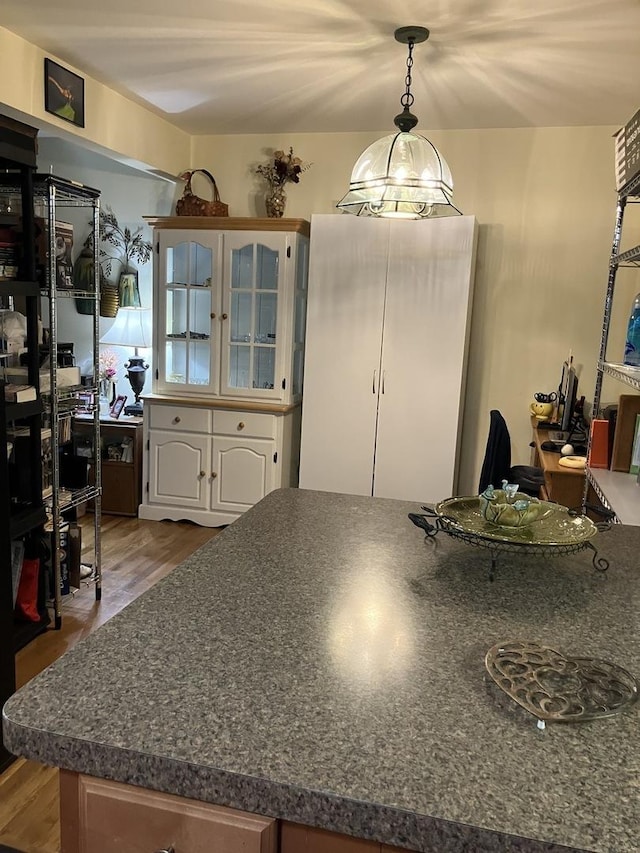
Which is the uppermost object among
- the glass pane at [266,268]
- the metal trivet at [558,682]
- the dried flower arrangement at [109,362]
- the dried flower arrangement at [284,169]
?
the dried flower arrangement at [284,169]

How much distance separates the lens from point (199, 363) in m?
4.34

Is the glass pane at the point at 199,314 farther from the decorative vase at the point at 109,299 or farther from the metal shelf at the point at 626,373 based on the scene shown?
the metal shelf at the point at 626,373

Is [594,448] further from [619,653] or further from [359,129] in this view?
[359,129]

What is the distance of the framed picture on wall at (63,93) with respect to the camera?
9.93ft

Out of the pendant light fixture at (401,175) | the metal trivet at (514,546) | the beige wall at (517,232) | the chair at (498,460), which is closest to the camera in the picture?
the metal trivet at (514,546)

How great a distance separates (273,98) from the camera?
358cm

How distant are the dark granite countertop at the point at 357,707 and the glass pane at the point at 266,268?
A: 2974 millimetres

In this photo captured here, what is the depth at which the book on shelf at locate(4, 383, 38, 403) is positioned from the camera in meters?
2.58

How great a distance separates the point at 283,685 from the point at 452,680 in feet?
0.80

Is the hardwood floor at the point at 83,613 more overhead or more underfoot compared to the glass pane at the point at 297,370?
more underfoot

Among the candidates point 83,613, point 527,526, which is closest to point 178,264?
point 83,613

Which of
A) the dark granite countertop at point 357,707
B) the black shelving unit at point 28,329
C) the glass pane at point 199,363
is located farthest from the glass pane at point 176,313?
the dark granite countertop at point 357,707

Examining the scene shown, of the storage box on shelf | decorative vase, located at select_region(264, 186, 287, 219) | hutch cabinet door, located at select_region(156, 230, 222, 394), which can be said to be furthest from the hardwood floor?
decorative vase, located at select_region(264, 186, 287, 219)

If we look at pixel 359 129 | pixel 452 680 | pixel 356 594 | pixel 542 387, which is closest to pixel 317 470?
pixel 542 387
